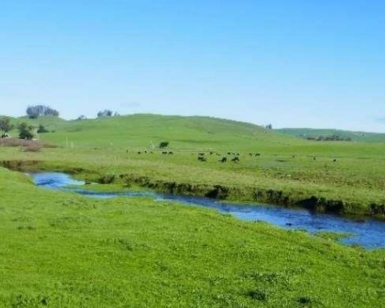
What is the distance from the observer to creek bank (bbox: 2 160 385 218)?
5841 cm

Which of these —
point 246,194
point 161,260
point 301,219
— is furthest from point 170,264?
point 246,194

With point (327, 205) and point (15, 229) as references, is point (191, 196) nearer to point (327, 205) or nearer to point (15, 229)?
point (327, 205)

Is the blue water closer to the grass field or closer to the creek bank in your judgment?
the creek bank

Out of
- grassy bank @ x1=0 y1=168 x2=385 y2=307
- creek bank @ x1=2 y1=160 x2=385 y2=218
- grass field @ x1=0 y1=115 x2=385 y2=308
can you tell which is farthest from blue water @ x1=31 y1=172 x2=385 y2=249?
grassy bank @ x1=0 y1=168 x2=385 y2=307

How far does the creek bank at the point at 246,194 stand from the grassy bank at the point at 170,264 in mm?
19549

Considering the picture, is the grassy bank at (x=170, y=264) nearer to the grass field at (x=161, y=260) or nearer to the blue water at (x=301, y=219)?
the grass field at (x=161, y=260)

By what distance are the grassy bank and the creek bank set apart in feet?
64.1

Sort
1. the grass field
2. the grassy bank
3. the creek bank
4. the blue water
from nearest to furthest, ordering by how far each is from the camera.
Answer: the grassy bank
the grass field
the blue water
the creek bank

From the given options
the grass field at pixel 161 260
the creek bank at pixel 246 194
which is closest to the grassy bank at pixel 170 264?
the grass field at pixel 161 260

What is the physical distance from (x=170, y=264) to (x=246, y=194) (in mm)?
38604

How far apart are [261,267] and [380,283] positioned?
609 centimetres

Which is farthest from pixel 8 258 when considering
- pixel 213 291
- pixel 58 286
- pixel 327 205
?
pixel 327 205

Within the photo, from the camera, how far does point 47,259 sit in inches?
1169

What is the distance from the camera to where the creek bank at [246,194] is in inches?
2299
